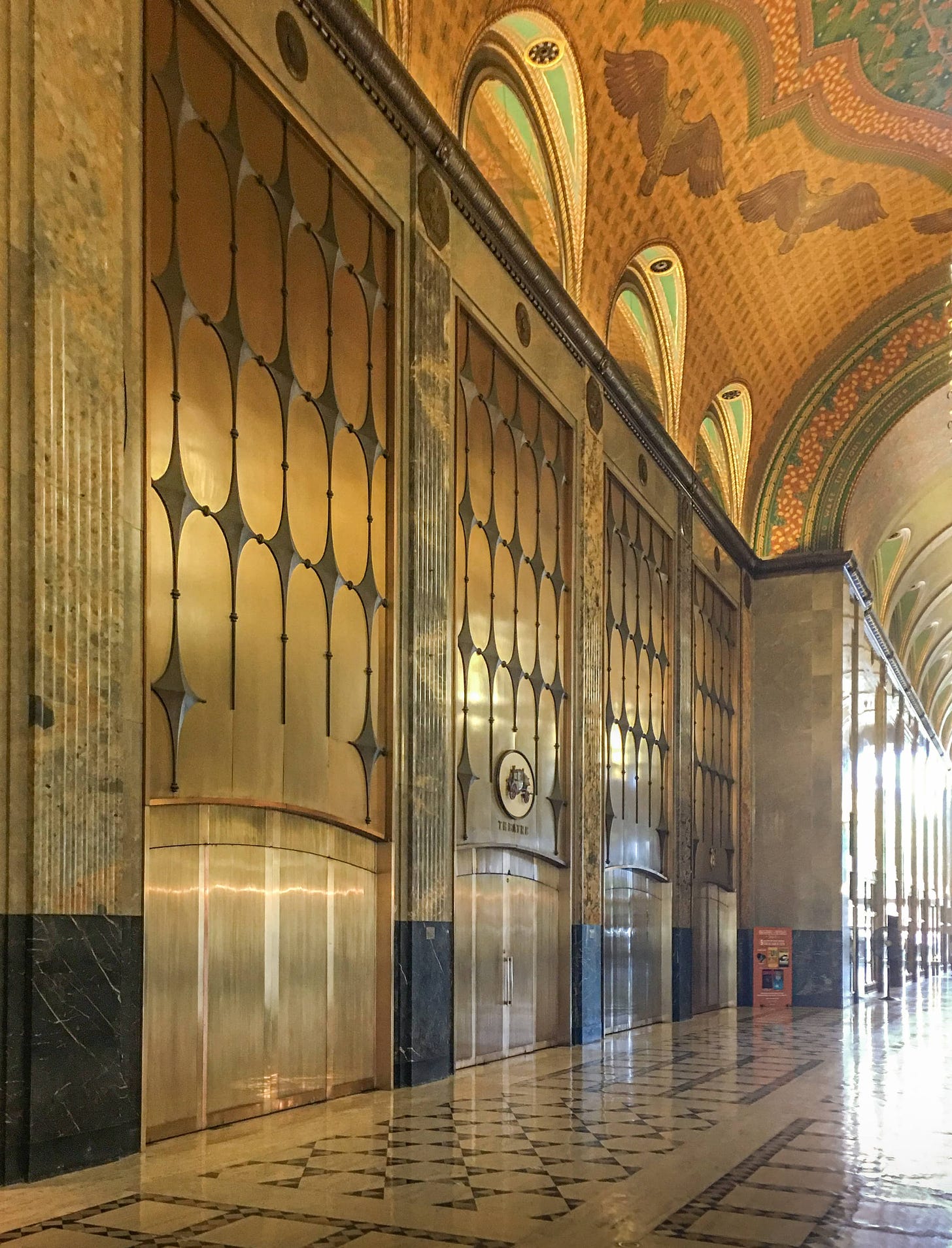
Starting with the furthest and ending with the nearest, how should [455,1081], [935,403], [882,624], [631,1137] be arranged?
[882,624] < [935,403] < [455,1081] < [631,1137]

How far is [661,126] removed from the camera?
47.6ft

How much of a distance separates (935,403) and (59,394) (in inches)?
768

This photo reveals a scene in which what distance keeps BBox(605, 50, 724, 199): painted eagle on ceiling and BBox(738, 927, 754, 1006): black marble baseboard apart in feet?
39.5

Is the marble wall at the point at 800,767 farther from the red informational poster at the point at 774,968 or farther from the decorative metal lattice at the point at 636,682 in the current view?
the decorative metal lattice at the point at 636,682

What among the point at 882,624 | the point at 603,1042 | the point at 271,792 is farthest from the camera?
the point at 882,624

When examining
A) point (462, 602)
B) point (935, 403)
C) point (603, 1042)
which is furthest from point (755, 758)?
point (462, 602)

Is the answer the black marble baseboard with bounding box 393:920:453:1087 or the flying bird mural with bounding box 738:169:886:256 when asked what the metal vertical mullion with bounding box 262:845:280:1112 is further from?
the flying bird mural with bounding box 738:169:886:256

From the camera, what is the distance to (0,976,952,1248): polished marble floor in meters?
5.35

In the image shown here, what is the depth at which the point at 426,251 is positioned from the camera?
10.8 metres

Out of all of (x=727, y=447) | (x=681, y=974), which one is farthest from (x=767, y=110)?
(x=681, y=974)

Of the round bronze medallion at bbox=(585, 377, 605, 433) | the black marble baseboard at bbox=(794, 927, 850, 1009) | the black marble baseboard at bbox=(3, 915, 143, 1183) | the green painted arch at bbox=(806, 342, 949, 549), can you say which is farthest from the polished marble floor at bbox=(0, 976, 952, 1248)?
the green painted arch at bbox=(806, 342, 949, 549)

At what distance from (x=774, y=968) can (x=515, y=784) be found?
11.2m

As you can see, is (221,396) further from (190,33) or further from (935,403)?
(935,403)

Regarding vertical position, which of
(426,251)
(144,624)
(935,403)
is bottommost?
(144,624)
